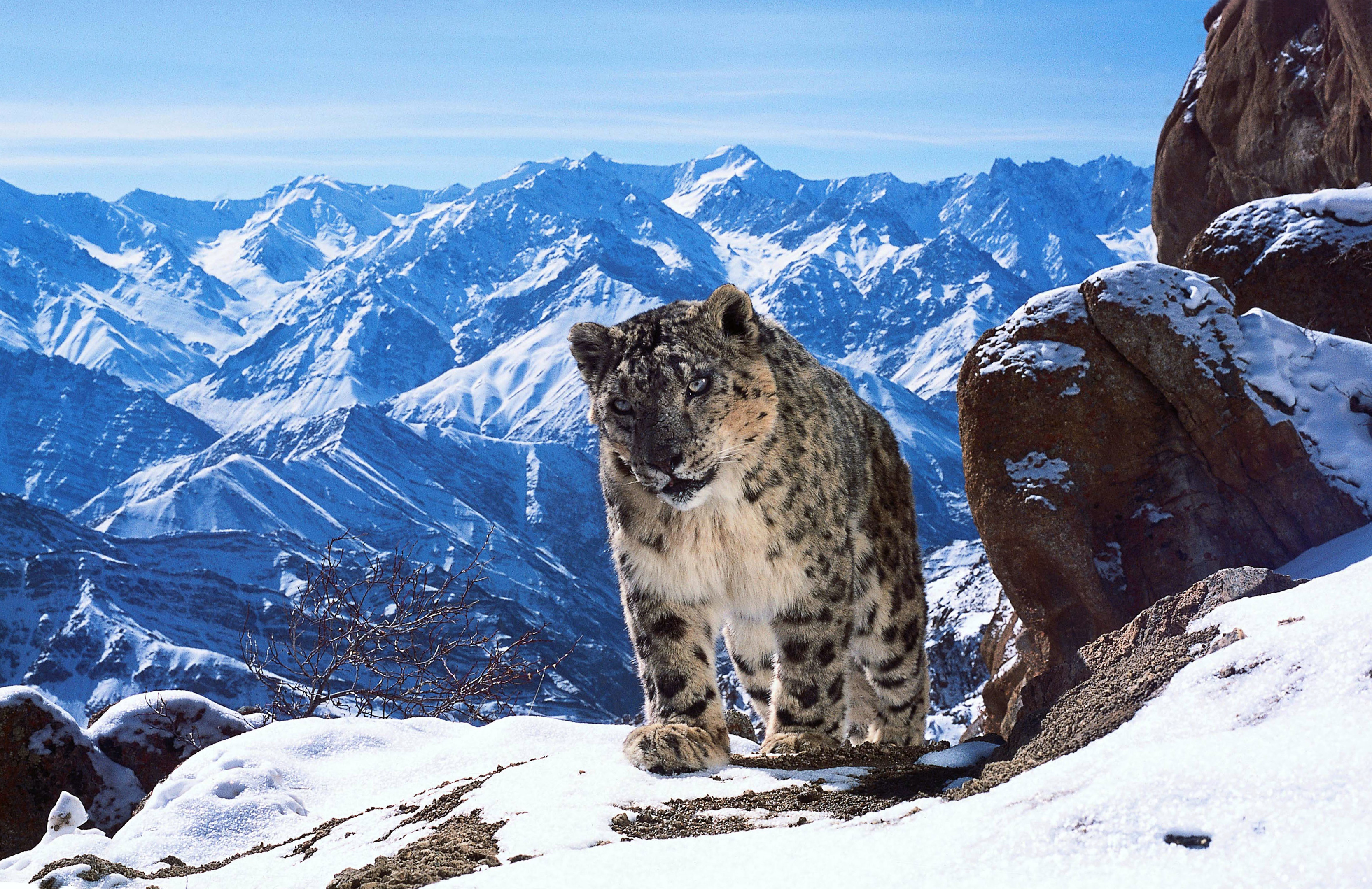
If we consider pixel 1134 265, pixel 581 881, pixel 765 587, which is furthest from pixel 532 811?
pixel 1134 265

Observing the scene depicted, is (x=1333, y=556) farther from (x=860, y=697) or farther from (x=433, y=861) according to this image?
(x=433, y=861)

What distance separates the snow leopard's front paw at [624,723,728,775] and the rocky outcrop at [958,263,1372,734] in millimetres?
4955

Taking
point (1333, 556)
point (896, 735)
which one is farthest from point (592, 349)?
point (1333, 556)

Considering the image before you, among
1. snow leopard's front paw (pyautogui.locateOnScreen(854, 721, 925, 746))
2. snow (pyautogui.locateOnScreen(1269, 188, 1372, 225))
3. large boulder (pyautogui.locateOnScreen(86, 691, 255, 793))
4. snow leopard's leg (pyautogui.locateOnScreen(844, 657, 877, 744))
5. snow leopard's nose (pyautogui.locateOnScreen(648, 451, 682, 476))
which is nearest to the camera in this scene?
snow leopard's nose (pyautogui.locateOnScreen(648, 451, 682, 476))

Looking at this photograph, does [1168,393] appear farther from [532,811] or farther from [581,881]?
[581,881]

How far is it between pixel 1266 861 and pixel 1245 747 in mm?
579

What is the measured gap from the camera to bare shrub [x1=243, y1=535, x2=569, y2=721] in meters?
12.1

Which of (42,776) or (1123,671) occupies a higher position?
(1123,671)

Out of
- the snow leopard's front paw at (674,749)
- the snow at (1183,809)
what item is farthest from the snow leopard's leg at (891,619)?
the snow at (1183,809)

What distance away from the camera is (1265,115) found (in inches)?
878

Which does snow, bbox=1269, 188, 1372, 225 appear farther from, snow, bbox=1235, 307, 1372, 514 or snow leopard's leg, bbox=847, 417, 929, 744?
snow leopard's leg, bbox=847, 417, 929, 744

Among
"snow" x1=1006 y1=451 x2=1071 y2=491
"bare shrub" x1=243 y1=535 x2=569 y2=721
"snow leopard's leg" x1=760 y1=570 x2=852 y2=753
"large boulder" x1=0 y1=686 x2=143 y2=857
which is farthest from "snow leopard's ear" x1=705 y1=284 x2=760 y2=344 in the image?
"large boulder" x1=0 y1=686 x2=143 y2=857

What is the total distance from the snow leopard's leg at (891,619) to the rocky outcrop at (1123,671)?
2520 millimetres

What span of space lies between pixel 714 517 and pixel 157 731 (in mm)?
6617
